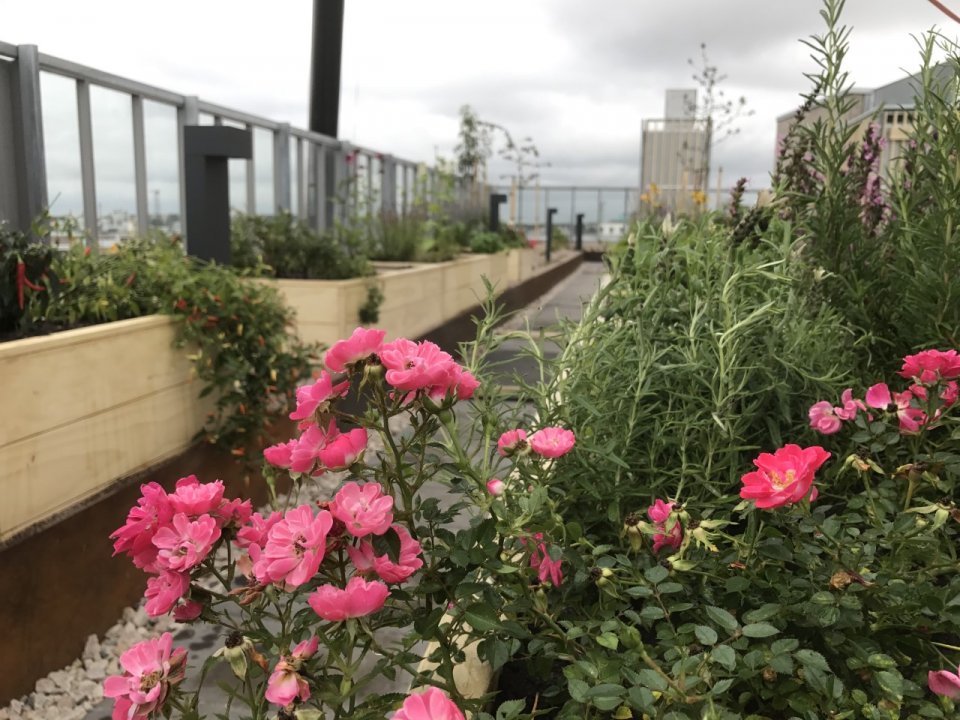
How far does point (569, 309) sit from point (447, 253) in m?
1.96

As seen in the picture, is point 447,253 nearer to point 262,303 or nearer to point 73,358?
point 262,303

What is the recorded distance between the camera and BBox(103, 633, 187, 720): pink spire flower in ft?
2.50

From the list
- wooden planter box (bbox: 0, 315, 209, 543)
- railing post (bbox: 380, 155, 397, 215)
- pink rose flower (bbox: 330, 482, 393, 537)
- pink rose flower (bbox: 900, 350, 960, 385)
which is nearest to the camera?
pink rose flower (bbox: 330, 482, 393, 537)

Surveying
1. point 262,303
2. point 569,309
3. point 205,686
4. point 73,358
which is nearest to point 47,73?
point 262,303

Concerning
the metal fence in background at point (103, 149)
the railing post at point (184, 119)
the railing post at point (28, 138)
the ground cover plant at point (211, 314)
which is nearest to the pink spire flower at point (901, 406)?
the ground cover plant at point (211, 314)

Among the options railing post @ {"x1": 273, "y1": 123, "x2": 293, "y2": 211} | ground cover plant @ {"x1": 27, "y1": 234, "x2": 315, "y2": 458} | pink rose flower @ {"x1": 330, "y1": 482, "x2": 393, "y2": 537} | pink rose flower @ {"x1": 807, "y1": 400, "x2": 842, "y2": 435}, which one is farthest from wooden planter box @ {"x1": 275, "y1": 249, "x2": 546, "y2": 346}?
pink rose flower @ {"x1": 330, "y1": 482, "x2": 393, "y2": 537}

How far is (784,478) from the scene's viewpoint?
84cm

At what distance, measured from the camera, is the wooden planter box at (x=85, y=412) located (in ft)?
6.88

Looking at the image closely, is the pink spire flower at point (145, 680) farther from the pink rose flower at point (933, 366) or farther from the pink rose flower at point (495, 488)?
the pink rose flower at point (933, 366)

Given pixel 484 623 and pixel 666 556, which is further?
pixel 666 556

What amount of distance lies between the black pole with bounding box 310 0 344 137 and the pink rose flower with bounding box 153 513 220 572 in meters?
6.20

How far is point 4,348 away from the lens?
2072mm

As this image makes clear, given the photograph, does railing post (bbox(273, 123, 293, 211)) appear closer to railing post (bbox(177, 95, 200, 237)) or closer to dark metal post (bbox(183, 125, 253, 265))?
railing post (bbox(177, 95, 200, 237))

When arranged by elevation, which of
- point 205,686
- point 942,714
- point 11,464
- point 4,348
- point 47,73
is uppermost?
point 47,73
